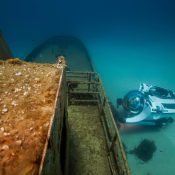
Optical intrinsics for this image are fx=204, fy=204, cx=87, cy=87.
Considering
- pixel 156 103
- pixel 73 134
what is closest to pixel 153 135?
pixel 156 103

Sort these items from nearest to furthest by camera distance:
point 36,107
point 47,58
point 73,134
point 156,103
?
point 36,107 < point 73,134 < point 156,103 < point 47,58

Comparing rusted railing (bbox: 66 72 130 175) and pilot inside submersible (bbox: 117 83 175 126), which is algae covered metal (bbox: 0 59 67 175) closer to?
rusted railing (bbox: 66 72 130 175)

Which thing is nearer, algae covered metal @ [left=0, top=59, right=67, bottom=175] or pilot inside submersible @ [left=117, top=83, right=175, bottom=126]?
algae covered metal @ [left=0, top=59, right=67, bottom=175]

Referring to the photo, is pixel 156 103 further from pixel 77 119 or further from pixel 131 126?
A: pixel 77 119

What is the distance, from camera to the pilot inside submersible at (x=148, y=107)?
11.3 m

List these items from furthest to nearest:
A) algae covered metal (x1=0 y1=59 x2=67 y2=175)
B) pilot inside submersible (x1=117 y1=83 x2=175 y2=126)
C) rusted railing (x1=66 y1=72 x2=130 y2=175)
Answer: pilot inside submersible (x1=117 y1=83 x2=175 y2=126) → rusted railing (x1=66 y1=72 x2=130 y2=175) → algae covered metal (x1=0 y1=59 x2=67 y2=175)

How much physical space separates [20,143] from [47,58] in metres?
15.1

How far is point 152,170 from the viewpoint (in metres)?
10.2

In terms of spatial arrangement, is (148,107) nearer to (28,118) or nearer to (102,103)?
(102,103)

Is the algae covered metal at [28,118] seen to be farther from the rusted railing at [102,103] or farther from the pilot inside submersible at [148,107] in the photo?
the pilot inside submersible at [148,107]

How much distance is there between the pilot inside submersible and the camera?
11.3 meters

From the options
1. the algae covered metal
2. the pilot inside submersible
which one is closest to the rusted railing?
the algae covered metal

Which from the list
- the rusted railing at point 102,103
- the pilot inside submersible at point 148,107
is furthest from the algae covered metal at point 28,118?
the pilot inside submersible at point 148,107

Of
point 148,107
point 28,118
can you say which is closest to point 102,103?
point 28,118
